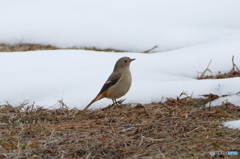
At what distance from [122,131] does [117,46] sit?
20.8 feet

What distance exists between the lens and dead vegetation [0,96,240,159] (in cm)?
380

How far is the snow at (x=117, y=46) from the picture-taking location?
21.2 feet

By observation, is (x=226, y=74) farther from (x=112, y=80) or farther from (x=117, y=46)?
(x=117, y=46)

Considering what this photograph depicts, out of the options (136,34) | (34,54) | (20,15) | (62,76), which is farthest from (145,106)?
(20,15)

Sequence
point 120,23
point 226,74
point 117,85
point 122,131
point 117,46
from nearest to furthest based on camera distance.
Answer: point 122,131 → point 117,85 → point 226,74 → point 117,46 → point 120,23

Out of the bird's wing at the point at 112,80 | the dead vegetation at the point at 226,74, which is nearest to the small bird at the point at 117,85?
the bird's wing at the point at 112,80

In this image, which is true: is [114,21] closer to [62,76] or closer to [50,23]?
[50,23]

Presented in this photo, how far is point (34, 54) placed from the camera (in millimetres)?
8438

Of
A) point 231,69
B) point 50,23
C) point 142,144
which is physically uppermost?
point 50,23

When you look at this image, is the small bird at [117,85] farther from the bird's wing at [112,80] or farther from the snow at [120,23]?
the snow at [120,23]

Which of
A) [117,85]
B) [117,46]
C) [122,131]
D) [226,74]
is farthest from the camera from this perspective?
[117,46]

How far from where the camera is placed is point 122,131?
14.8ft

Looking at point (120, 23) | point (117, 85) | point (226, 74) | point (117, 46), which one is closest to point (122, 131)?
point (117, 85)

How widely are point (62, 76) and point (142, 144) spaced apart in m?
3.26
